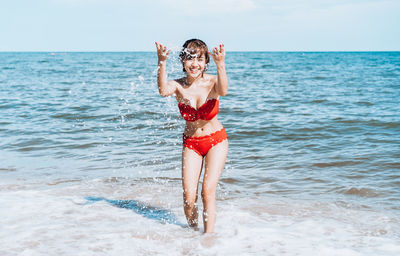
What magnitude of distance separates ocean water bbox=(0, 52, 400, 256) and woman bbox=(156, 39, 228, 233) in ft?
1.59

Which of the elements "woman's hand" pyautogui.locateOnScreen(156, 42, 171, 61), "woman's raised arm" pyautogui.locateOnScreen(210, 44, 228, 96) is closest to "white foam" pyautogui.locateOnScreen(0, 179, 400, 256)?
"woman's raised arm" pyautogui.locateOnScreen(210, 44, 228, 96)

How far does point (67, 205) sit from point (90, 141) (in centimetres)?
431

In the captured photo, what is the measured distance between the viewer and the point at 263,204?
18.3 feet

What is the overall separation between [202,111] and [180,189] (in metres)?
2.40

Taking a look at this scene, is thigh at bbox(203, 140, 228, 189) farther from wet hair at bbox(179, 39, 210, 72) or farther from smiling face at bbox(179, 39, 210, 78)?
wet hair at bbox(179, 39, 210, 72)

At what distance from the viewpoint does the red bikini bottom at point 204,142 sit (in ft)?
14.2

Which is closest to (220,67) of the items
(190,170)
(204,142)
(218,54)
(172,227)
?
(218,54)

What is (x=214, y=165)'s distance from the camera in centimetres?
428

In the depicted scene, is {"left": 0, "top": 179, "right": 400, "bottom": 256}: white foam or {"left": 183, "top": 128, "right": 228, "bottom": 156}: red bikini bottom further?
{"left": 183, "top": 128, "right": 228, "bottom": 156}: red bikini bottom

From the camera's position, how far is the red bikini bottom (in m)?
4.32

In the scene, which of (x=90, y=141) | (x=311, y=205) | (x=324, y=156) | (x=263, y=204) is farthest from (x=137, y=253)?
(x=90, y=141)
